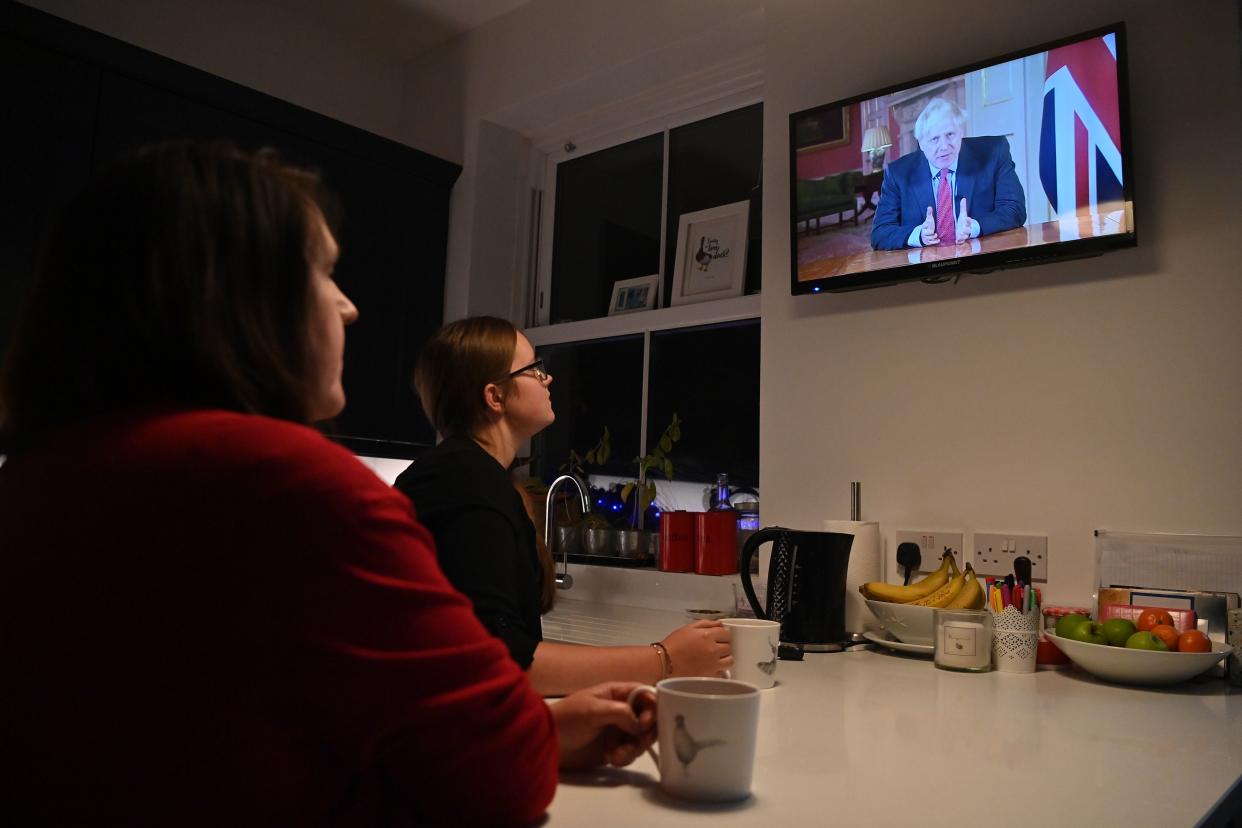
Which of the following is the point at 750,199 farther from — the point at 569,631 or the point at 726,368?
the point at 569,631

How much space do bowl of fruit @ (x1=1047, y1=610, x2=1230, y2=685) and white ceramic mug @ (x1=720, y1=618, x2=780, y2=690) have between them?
566 mm

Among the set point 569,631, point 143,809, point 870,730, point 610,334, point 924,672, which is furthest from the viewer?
point 610,334

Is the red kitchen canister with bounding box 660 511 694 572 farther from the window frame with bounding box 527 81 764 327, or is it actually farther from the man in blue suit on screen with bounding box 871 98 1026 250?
the man in blue suit on screen with bounding box 871 98 1026 250

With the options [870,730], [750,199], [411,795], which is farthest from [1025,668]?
[750,199]

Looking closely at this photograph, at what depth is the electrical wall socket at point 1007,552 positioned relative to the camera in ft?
6.00

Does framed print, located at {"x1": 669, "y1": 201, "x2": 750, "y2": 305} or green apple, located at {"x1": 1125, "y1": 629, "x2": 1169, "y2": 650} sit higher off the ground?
framed print, located at {"x1": 669, "y1": 201, "x2": 750, "y2": 305}

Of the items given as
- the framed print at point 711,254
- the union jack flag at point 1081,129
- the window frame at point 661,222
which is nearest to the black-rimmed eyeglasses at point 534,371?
the union jack flag at point 1081,129

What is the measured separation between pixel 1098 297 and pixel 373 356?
6.99 ft

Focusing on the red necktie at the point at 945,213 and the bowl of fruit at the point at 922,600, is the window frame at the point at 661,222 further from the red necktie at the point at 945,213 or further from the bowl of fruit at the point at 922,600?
the bowl of fruit at the point at 922,600

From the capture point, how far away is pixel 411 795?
0.56 m

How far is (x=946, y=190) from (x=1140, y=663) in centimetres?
105

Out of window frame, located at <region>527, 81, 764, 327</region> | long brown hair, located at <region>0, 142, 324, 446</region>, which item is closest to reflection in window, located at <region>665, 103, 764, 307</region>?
window frame, located at <region>527, 81, 764, 327</region>

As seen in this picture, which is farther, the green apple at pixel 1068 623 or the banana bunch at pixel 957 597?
the banana bunch at pixel 957 597

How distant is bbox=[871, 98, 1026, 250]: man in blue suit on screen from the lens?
1.86m
